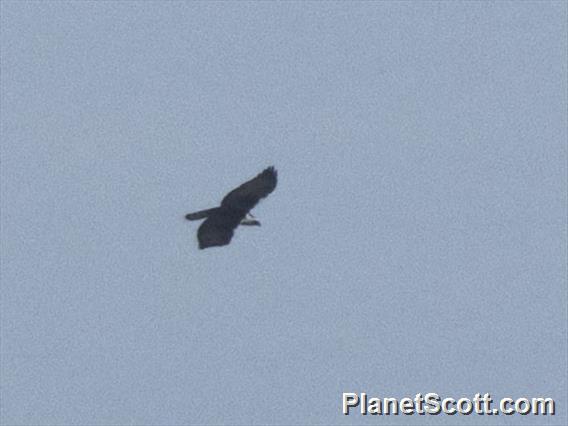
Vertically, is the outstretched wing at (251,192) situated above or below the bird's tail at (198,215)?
above

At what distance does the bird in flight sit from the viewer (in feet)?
128

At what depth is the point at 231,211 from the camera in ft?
129

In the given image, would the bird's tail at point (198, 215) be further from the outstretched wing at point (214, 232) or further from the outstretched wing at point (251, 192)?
the outstretched wing at point (251, 192)

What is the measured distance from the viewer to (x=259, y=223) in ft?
133

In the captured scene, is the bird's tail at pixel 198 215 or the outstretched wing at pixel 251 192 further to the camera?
the outstretched wing at pixel 251 192

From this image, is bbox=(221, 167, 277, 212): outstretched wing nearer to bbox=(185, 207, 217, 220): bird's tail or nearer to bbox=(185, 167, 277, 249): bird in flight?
bbox=(185, 167, 277, 249): bird in flight

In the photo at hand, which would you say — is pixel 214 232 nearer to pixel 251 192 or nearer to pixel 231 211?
pixel 231 211

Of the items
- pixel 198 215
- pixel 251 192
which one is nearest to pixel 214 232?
pixel 198 215

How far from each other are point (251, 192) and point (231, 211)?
867 mm

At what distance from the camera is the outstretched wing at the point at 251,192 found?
39344mm

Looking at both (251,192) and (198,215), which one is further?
(251,192)

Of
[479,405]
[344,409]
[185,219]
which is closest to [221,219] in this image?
[185,219]

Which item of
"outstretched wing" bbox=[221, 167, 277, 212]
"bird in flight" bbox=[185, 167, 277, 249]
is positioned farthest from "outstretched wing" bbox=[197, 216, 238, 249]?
"outstretched wing" bbox=[221, 167, 277, 212]

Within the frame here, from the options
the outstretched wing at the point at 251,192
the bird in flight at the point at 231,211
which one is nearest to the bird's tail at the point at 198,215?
the bird in flight at the point at 231,211
